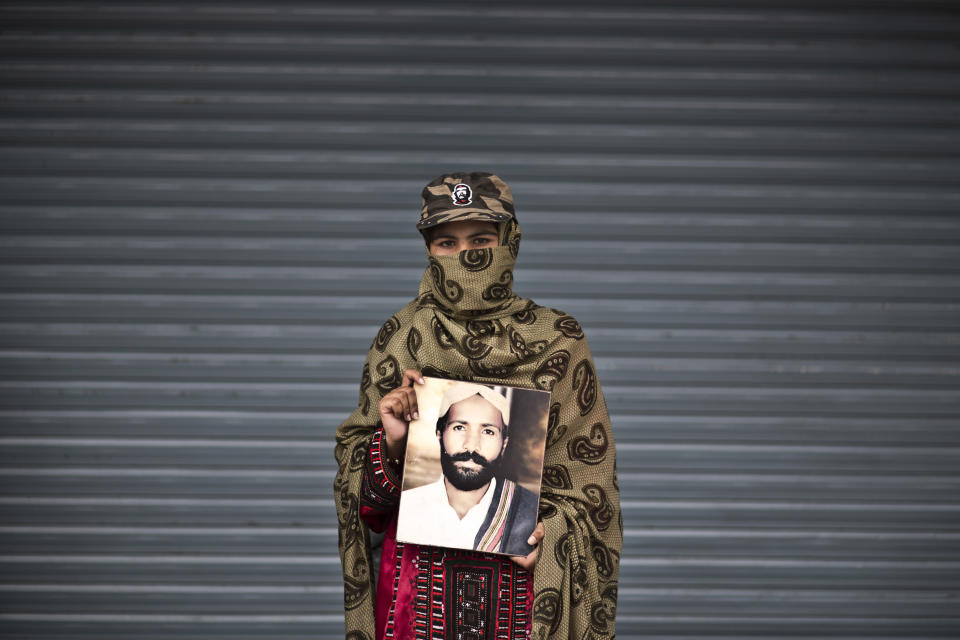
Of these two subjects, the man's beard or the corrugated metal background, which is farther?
the corrugated metal background

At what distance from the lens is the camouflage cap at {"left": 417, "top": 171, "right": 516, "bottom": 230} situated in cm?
173

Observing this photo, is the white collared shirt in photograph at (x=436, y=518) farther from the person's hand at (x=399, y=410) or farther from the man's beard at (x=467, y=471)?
the person's hand at (x=399, y=410)

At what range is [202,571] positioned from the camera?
11.9ft

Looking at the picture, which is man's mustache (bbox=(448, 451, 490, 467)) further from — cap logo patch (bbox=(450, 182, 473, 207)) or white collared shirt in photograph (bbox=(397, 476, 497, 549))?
cap logo patch (bbox=(450, 182, 473, 207))

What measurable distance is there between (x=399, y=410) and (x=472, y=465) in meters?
0.21

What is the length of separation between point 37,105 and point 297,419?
1884 mm

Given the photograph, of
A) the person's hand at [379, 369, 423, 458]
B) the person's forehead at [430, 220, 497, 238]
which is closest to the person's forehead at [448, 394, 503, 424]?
the person's hand at [379, 369, 423, 458]

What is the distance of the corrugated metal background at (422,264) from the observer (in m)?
3.55

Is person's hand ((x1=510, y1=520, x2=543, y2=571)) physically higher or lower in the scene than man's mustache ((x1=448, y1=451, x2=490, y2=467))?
lower

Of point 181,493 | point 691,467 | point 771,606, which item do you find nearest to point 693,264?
point 691,467

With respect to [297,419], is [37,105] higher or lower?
higher

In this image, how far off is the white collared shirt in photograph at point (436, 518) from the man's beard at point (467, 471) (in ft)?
0.06

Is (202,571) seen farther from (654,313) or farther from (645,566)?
(654,313)

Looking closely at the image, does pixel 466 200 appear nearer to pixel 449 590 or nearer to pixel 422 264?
pixel 449 590
